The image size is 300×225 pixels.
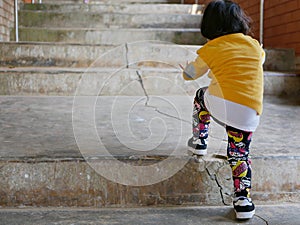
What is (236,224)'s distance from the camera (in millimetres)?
1210

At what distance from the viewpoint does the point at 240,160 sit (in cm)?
129

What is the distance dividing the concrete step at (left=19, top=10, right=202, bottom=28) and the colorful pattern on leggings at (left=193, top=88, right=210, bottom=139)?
2698mm

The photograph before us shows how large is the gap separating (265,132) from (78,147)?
2.72ft

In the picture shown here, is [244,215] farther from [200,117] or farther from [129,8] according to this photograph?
[129,8]

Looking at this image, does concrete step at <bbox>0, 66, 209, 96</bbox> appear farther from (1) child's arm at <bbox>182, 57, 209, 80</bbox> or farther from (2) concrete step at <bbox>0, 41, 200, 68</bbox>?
(1) child's arm at <bbox>182, 57, 209, 80</bbox>

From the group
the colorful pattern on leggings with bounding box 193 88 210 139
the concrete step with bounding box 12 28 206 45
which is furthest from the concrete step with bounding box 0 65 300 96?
the colorful pattern on leggings with bounding box 193 88 210 139

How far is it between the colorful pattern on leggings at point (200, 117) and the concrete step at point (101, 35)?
84.9 inches

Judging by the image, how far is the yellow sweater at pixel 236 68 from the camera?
127 cm

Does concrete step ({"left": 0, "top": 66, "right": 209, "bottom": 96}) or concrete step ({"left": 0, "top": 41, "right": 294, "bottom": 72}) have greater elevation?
concrete step ({"left": 0, "top": 41, "right": 294, "bottom": 72})

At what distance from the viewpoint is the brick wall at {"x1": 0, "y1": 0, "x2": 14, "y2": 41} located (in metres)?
3.47

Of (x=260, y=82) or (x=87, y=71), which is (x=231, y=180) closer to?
(x=260, y=82)

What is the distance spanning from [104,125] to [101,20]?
91.8 inches

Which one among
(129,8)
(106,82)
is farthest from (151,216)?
(129,8)

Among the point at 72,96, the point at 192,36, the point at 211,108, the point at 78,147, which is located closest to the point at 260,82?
the point at 211,108
